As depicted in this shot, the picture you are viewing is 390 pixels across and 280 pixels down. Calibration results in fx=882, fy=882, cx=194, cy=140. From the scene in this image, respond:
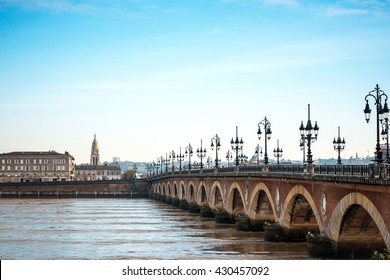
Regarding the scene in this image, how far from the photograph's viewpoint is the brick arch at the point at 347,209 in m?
27.6

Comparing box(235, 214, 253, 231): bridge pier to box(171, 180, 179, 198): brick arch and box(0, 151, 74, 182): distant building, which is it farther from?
box(0, 151, 74, 182): distant building

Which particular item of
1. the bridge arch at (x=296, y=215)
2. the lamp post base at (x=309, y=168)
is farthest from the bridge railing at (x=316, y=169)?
the bridge arch at (x=296, y=215)

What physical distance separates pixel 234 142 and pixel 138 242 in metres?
15.9

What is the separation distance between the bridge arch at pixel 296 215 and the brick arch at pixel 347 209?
8.19 meters

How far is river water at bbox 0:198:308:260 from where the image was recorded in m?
41.4

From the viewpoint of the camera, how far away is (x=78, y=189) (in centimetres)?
14125

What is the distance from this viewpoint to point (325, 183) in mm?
36062

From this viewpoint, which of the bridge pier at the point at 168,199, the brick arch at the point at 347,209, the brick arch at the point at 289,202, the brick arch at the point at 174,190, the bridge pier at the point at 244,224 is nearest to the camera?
the brick arch at the point at 347,209

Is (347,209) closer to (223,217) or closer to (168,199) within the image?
(223,217)

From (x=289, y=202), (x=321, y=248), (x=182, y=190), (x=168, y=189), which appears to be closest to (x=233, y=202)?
(x=289, y=202)

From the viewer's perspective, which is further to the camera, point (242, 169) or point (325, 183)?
point (242, 169)

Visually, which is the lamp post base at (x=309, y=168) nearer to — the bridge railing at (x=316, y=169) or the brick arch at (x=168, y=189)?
the bridge railing at (x=316, y=169)

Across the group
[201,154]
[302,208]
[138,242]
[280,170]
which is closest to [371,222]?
[302,208]
